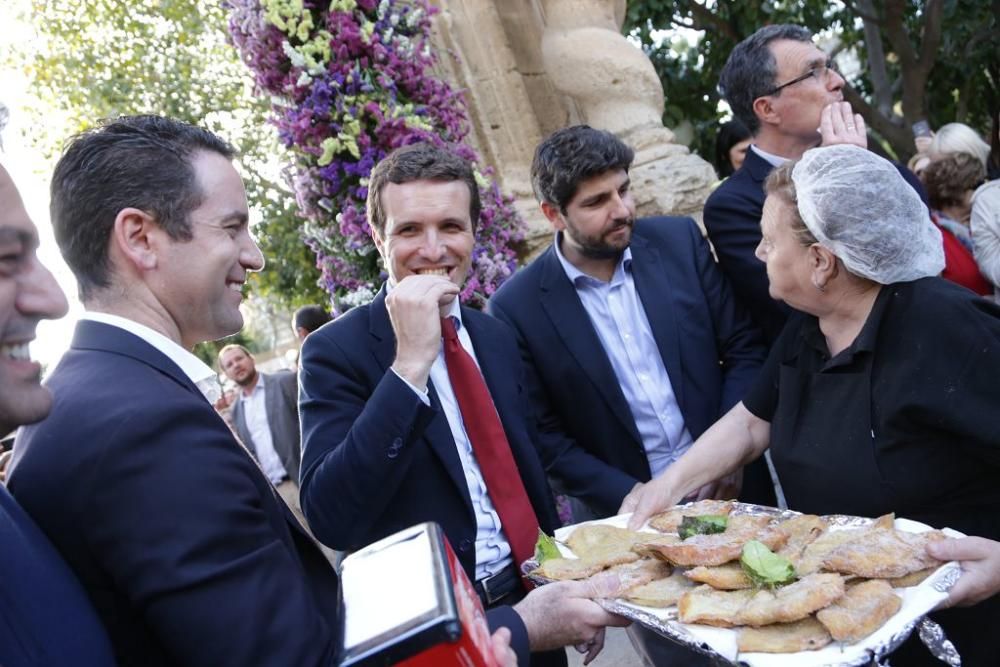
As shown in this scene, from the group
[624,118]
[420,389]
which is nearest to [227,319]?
[420,389]

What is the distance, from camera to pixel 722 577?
175 centimetres

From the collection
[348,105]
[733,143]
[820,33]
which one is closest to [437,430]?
[348,105]

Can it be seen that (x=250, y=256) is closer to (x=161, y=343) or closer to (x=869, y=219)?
(x=161, y=343)

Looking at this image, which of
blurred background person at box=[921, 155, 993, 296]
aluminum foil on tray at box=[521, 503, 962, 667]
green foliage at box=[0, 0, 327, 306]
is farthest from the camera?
green foliage at box=[0, 0, 327, 306]

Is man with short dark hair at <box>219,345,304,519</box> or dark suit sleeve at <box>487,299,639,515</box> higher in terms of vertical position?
dark suit sleeve at <box>487,299,639,515</box>

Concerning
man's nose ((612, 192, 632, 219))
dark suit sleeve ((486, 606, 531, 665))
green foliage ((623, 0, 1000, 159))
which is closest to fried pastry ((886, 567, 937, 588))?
dark suit sleeve ((486, 606, 531, 665))

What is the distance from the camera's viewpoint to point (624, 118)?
5.11 metres

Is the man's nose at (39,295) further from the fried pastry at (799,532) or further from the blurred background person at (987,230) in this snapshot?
the blurred background person at (987,230)

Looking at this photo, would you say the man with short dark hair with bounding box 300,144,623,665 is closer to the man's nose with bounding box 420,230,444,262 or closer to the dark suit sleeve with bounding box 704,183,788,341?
the man's nose with bounding box 420,230,444,262

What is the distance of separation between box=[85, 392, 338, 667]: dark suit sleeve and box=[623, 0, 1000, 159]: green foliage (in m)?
9.26

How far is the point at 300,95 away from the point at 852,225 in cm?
324

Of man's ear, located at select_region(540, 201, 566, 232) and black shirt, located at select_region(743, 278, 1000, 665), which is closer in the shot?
black shirt, located at select_region(743, 278, 1000, 665)

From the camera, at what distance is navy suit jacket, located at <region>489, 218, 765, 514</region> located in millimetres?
2941

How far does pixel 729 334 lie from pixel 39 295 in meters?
2.43
